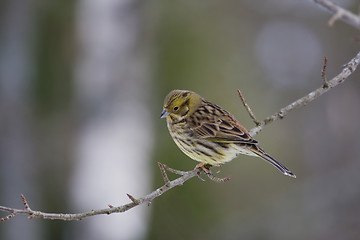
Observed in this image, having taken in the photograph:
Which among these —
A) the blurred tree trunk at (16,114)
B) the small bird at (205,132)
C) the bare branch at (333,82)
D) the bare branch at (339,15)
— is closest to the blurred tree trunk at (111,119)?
the blurred tree trunk at (16,114)

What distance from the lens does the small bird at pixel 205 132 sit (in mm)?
4133

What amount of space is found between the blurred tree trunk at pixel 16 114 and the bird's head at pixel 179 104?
589 centimetres

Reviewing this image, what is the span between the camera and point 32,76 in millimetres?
10125

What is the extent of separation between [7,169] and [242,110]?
6194 millimetres

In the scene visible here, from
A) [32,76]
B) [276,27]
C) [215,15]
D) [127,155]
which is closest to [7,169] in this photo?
[32,76]

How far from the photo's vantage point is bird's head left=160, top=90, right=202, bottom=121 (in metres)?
3.99

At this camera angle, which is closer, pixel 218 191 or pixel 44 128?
pixel 44 128

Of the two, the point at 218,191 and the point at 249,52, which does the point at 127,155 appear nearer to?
the point at 218,191

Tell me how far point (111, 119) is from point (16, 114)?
264cm

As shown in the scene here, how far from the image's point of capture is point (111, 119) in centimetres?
801

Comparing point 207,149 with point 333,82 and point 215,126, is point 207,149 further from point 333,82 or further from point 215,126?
point 333,82

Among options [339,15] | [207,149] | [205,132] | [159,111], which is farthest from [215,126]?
[159,111]

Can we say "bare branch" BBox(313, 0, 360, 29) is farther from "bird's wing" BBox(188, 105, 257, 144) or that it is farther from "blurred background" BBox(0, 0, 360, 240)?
"blurred background" BBox(0, 0, 360, 240)

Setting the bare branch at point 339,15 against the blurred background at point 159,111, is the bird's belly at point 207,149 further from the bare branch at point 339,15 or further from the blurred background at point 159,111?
the blurred background at point 159,111
